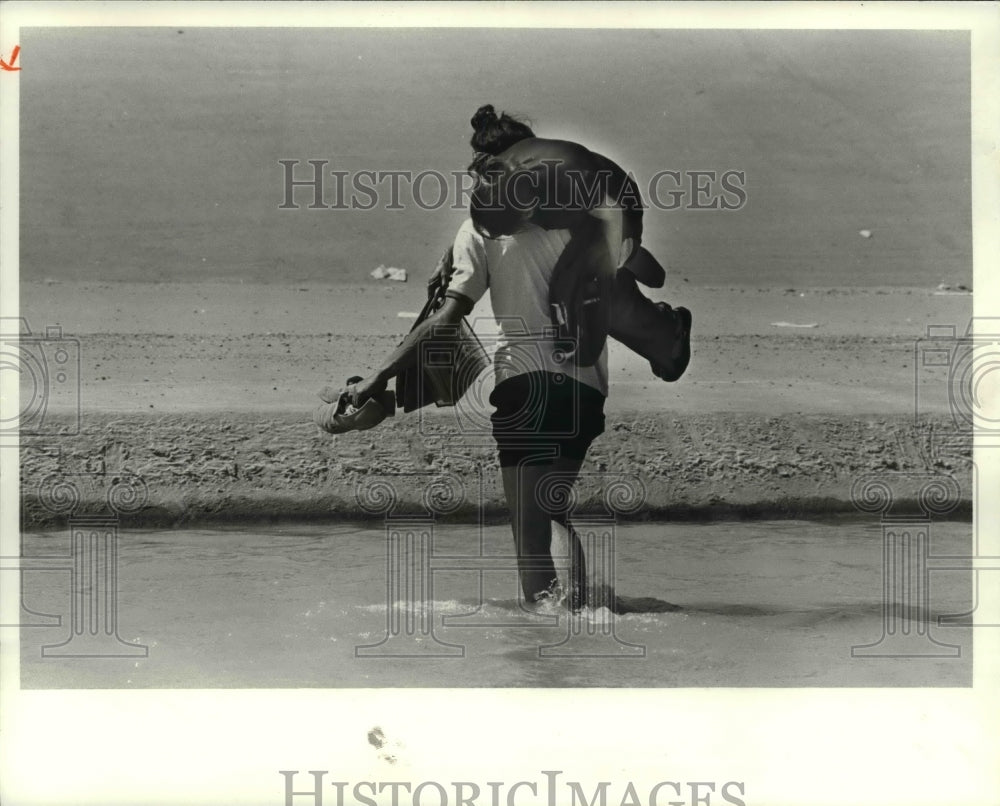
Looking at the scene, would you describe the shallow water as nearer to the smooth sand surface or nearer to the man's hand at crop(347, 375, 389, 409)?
the man's hand at crop(347, 375, 389, 409)

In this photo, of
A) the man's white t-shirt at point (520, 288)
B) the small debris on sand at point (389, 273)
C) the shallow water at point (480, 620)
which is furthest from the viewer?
the small debris on sand at point (389, 273)

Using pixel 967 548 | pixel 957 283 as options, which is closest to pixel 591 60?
pixel 957 283

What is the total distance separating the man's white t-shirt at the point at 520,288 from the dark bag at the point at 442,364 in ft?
0.31

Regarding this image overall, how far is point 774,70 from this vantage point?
250 inches

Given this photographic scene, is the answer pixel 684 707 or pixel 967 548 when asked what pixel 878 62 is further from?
pixel 684 707

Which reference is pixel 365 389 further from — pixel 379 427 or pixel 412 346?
pixel 379 427

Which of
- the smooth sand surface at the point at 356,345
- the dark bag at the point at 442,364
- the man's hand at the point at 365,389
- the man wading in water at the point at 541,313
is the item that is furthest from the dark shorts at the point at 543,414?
the smooth sand surface at the point at 356,345

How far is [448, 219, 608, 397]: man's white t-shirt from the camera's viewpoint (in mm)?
5996

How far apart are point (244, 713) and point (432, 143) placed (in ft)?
8.56

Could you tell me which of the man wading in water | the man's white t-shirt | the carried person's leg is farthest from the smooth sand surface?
the man's white t-shirt

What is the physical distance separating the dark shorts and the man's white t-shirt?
55 millimetres

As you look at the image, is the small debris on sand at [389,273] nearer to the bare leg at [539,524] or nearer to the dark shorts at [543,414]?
the dark shorts at [543,414]

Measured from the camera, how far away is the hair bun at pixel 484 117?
20.6ft

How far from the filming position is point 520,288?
236 inches
